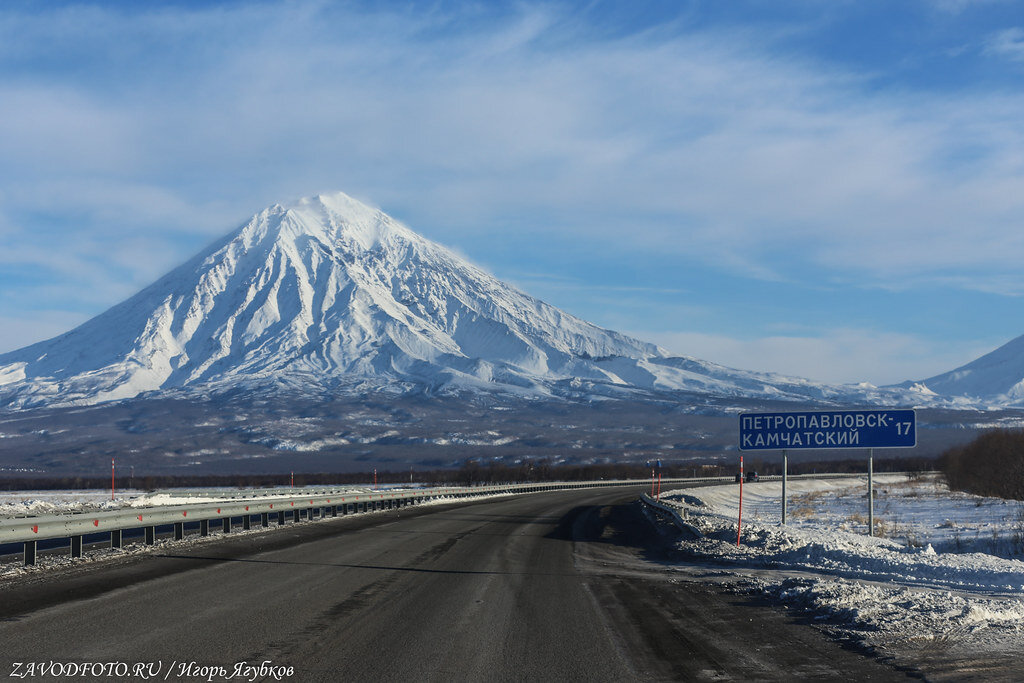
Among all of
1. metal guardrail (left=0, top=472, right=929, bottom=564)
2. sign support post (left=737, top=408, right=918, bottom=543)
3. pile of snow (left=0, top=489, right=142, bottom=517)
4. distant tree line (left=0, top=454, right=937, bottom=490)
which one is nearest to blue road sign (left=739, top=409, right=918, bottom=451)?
sign support post (left=737, top=408, right=918, bottom=543)

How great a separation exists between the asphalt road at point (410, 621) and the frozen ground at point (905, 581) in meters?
0.71

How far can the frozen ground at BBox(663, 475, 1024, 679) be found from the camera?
920 centimetres

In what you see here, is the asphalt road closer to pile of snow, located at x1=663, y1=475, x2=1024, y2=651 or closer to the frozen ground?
the frozen ground

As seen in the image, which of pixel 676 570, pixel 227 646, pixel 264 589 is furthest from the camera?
pixel 676 570

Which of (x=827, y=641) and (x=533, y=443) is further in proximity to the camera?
(x=533, y=443)

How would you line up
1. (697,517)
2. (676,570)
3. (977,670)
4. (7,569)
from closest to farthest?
(977,670)
(7,569)
(676,570)
(697,517)

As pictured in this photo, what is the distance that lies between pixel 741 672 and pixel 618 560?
9.63 meters

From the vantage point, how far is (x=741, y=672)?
26.4 ft

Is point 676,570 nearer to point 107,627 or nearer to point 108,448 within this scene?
point 107,627

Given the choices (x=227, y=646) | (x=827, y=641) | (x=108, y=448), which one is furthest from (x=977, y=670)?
(x=108, y=448)

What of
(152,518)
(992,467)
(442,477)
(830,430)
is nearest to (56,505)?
(152,518)

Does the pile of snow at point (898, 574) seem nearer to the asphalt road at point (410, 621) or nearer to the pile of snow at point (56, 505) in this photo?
the asphalt road at point (410, 621)

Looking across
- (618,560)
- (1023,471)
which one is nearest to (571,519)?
(618,560)

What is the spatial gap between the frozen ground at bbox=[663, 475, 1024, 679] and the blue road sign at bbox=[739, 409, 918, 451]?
2342mm
